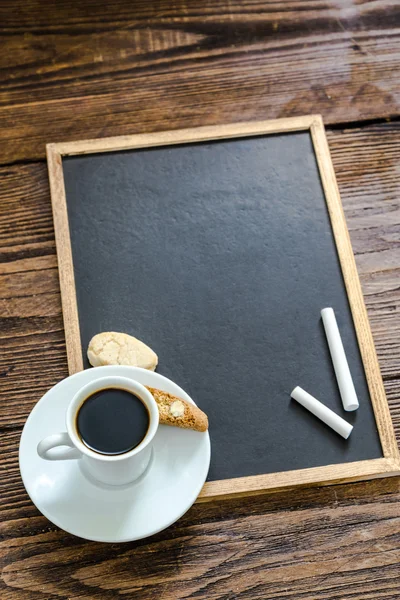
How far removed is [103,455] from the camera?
743mm

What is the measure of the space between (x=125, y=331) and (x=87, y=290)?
88mm

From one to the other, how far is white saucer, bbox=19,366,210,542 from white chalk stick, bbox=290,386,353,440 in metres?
0.15

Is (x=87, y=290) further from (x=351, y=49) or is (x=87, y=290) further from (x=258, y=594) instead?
(x=351, y=49)

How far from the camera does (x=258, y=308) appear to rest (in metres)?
0.98

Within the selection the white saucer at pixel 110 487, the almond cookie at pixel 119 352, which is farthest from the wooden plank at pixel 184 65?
the white saucer at pixel 110 487

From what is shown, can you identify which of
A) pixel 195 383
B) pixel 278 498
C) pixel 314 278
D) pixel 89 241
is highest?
pixel 89 241

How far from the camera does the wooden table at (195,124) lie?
847 millimetres

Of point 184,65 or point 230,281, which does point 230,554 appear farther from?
point 184,65

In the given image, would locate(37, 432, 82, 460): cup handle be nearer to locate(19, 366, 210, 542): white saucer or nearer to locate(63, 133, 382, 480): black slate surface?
locate(19, 366, 210, 542): white saucer

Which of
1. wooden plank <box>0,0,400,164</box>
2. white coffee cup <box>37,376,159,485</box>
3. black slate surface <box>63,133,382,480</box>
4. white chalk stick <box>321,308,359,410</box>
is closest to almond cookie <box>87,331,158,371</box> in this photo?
black slate surface <box>63,133,382,480</box>

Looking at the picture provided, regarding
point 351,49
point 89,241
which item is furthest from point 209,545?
point 351,49

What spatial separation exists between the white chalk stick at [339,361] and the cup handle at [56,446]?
38 centimetres

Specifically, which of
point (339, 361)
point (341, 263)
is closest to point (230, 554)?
point (339, 361)

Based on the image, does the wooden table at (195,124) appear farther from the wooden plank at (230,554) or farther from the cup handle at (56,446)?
the cup handle at (56,446)
